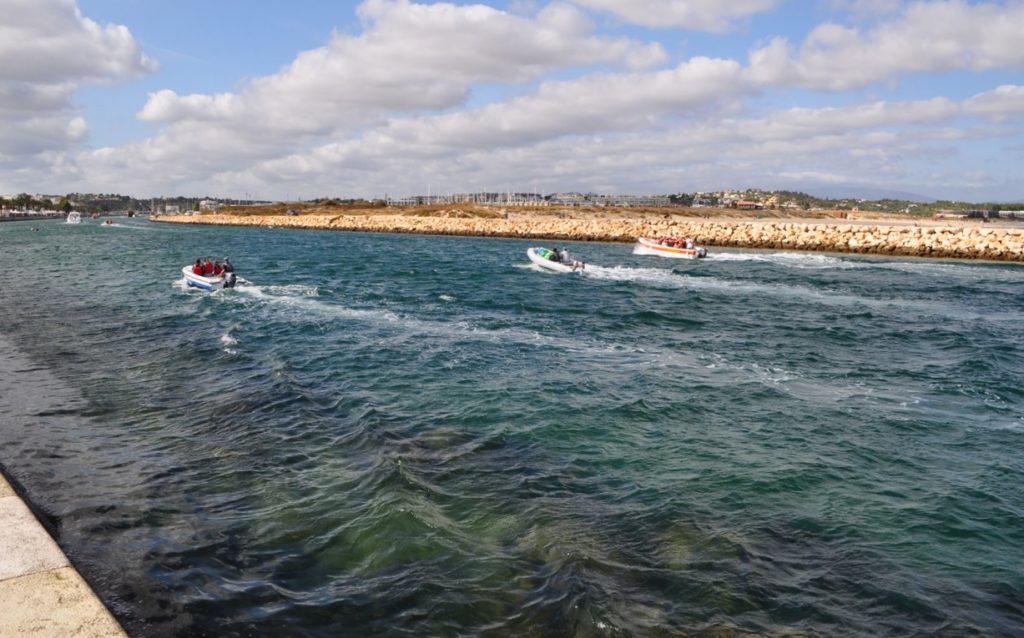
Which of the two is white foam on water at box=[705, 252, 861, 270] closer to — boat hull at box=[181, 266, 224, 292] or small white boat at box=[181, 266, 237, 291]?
small white boat at box=[181, 266, 237, 291]

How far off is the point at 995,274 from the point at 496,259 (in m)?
40.6

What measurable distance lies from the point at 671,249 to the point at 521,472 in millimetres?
57114

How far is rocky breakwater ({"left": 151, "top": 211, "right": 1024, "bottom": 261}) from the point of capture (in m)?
68.3

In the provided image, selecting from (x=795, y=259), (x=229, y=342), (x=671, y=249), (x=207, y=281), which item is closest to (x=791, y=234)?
(x=795, y=259)

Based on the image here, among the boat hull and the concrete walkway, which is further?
the boat hull

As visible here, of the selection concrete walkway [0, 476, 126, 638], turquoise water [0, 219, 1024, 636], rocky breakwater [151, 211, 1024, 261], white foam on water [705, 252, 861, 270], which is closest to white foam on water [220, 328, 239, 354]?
turquoise water [0, 219, 1024, 636]

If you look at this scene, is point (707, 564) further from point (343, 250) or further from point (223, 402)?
point (343, 250)

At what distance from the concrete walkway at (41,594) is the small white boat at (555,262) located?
45281mm

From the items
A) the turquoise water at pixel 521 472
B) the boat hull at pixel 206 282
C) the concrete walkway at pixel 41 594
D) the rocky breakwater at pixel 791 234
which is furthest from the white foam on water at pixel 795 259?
the concrete walkway at pixel 41 594

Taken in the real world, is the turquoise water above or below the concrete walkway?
below

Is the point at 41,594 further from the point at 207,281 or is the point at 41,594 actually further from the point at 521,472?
the point at 207,281

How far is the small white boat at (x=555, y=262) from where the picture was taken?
51.8m

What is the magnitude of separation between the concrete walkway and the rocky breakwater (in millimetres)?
77299

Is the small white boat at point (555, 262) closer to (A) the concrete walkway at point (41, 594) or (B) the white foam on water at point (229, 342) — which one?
(B) the white foam on water at point (229, 342)
